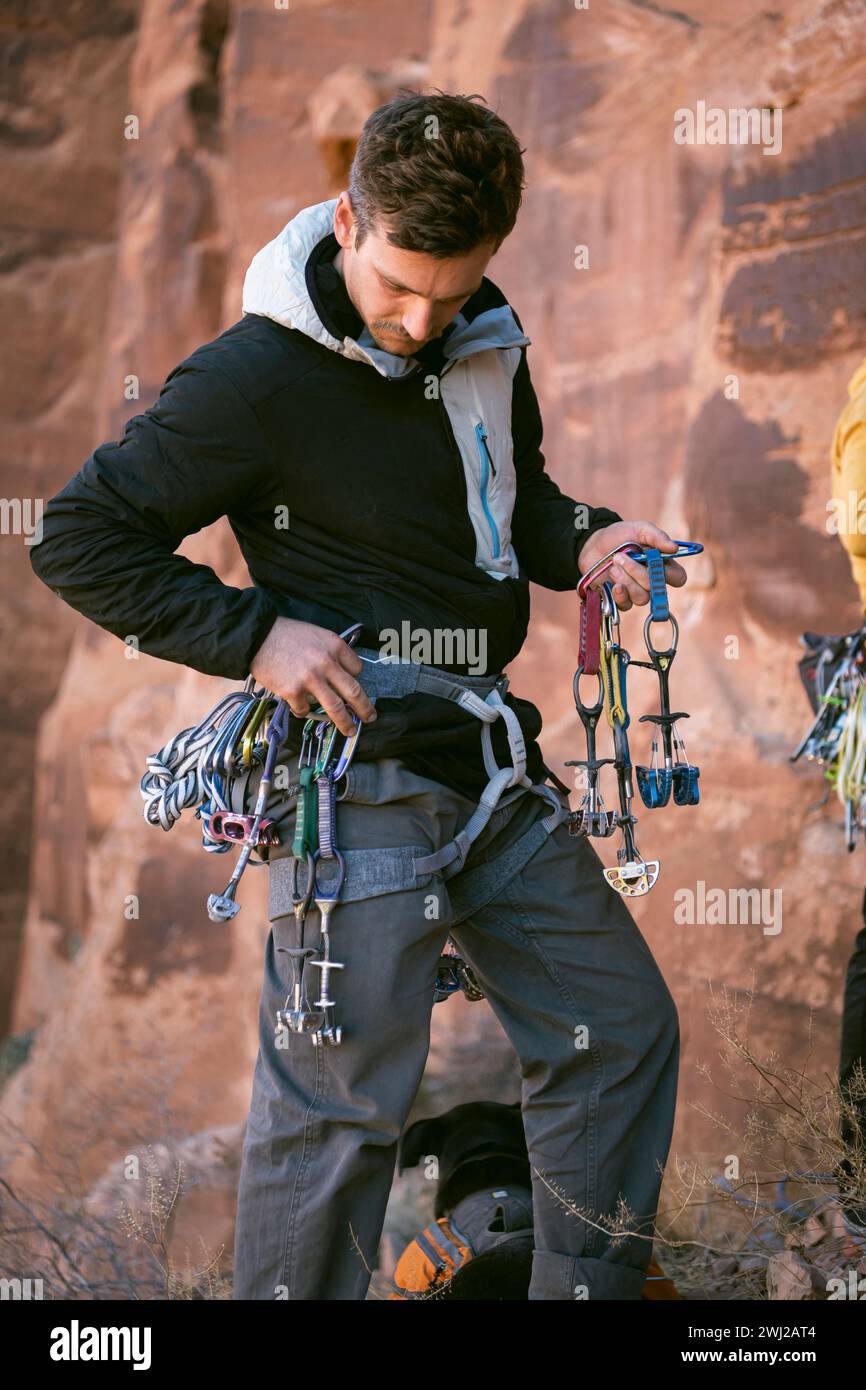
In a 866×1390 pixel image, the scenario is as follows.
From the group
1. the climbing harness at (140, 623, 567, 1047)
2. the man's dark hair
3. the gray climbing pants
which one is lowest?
the gray climbing pants

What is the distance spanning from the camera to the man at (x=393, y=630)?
6.57ft

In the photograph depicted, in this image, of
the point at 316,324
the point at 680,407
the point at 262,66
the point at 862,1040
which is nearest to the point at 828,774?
the point at 862,1040

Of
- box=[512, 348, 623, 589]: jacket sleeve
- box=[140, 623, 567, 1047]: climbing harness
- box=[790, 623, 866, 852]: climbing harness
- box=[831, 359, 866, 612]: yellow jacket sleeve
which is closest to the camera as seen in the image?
box=[140, 623, 567, 1047]: climbing harness

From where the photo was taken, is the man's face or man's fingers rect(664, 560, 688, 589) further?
man's fingers rect(664, 560, 688, 589)

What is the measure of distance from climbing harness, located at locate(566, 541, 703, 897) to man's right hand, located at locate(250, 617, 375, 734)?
16.1 inches

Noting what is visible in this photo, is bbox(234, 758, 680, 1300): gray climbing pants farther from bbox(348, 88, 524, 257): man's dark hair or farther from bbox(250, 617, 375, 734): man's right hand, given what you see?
bbox(348, 88, 524, 257): man's dark hair

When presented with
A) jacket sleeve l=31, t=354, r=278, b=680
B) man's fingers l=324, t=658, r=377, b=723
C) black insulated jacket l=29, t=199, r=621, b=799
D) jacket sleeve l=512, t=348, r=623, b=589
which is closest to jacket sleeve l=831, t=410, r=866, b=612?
jacket sleeve l=512, t=348, r=623, b=589

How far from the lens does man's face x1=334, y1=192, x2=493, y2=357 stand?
1998 mm

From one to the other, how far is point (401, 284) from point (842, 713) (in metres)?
1.76

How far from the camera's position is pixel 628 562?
2.31 m

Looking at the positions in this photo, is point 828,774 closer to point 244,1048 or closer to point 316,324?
point 316,324

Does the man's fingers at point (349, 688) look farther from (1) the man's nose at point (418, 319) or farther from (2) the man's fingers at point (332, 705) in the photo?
(1) the man's nose at point (418, 319)

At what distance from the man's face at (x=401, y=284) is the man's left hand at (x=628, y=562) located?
46cm

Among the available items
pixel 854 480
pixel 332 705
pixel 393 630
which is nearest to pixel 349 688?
pixel 332 705
